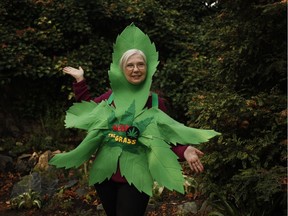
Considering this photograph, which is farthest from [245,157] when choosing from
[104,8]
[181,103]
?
[104,8]

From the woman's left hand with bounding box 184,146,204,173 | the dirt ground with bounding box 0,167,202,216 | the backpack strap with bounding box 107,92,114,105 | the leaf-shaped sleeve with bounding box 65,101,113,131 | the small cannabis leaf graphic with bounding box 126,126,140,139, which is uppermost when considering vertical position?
the backpack strap with bounding box 107,92,114,105

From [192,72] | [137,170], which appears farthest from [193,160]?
[192,72]

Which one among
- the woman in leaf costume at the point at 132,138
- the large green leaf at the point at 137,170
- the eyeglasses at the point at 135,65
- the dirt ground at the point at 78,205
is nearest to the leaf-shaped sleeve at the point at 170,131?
the woman in leaf costume at the point at 132,138

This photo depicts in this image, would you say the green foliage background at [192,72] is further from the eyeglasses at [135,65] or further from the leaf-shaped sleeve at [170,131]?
the eyeglasses at [135,65]

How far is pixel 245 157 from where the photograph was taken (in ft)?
9.41

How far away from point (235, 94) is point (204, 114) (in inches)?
12.5

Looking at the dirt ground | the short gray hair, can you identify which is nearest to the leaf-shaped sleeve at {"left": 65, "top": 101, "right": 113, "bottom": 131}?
the short gray hair

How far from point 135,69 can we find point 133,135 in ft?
1.28

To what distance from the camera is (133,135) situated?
2127mm

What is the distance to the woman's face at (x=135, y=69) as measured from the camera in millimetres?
2199

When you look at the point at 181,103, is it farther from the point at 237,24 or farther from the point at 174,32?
the point at 237,24

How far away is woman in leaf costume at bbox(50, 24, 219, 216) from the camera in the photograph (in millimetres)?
2062

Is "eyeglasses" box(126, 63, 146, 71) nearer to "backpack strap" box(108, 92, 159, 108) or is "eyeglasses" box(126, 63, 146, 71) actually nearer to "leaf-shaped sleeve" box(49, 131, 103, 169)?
"backpack strap" box(108, 92, 159, 108)

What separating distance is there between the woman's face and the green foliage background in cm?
109
